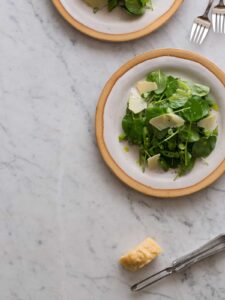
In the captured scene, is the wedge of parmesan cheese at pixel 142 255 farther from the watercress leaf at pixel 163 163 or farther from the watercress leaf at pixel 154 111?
the watercress leaf at pixel 154 111

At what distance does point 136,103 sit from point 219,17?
1.07 ft

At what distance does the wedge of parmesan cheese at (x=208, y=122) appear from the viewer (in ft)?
5.18

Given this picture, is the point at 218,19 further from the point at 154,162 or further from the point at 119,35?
the point at 154,162

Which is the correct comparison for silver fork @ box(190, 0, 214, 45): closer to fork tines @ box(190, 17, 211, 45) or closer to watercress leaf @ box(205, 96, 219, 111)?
fork tines @ box(190, 17, 211, 45)

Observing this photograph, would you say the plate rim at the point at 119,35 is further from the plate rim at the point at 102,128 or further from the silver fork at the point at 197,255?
the silver fork at the point at 197,255

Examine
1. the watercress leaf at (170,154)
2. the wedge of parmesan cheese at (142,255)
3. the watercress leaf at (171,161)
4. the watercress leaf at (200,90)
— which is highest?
the watercress leaf at (200,90)

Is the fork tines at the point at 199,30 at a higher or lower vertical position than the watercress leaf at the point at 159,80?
higher

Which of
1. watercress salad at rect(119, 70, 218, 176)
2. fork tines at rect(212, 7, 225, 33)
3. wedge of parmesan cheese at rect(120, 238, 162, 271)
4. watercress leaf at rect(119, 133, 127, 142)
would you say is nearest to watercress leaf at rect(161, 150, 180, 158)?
watercress salad at rect(119, 70, 218, 176)

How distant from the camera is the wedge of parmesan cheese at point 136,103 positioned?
1.59 m

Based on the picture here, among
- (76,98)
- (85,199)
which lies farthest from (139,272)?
(76,98)

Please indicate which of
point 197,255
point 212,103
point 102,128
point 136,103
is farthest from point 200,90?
point 197,255

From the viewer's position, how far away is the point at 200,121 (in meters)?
1.58

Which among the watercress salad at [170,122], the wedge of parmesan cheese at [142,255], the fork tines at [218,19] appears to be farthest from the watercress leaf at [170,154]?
the fork tines at [218,19]

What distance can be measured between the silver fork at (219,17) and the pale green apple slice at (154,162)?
0.38 m
